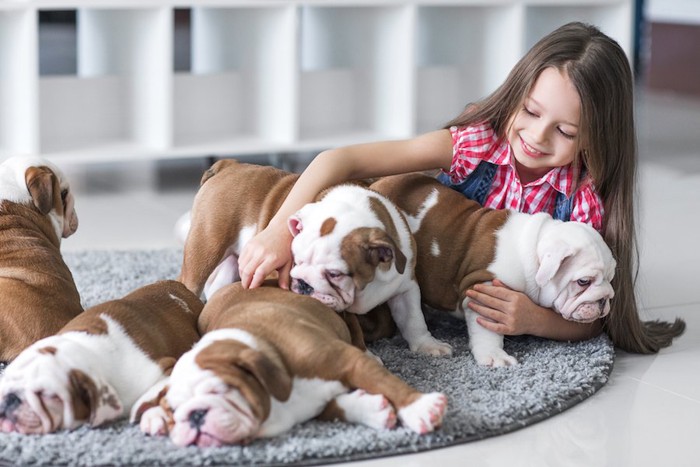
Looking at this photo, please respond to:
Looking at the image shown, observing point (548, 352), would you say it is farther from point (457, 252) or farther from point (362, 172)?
point (362, 172)

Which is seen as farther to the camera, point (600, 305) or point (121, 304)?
point (600, 305)

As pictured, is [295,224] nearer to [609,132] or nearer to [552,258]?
[552,258]

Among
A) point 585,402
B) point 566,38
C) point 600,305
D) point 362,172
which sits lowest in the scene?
point 585,402

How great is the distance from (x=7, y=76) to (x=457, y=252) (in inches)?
63.1

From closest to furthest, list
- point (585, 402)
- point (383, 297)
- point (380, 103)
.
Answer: point (585, 402) → point (383, 297) → point (380, 103)

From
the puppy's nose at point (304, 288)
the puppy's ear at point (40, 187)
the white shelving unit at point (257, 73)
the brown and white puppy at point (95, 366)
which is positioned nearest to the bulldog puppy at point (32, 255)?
the puppy's ear at point (40, 187)

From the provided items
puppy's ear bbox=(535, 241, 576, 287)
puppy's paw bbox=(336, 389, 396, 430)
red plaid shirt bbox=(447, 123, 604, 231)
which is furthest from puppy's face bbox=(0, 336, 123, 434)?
red plaid shirt bbox=(447, 123, 604, 231)

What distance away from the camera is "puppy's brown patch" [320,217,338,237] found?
173cm

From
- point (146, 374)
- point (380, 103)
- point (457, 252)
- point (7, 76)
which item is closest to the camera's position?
point (146, 374)

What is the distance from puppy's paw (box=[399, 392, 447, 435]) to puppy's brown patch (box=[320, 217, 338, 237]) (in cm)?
34

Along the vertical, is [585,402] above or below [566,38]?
below

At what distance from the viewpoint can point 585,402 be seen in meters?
1.71

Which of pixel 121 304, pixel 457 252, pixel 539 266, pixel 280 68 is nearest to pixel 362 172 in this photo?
pixel 457 252

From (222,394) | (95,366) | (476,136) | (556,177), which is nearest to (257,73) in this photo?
(476,136)
